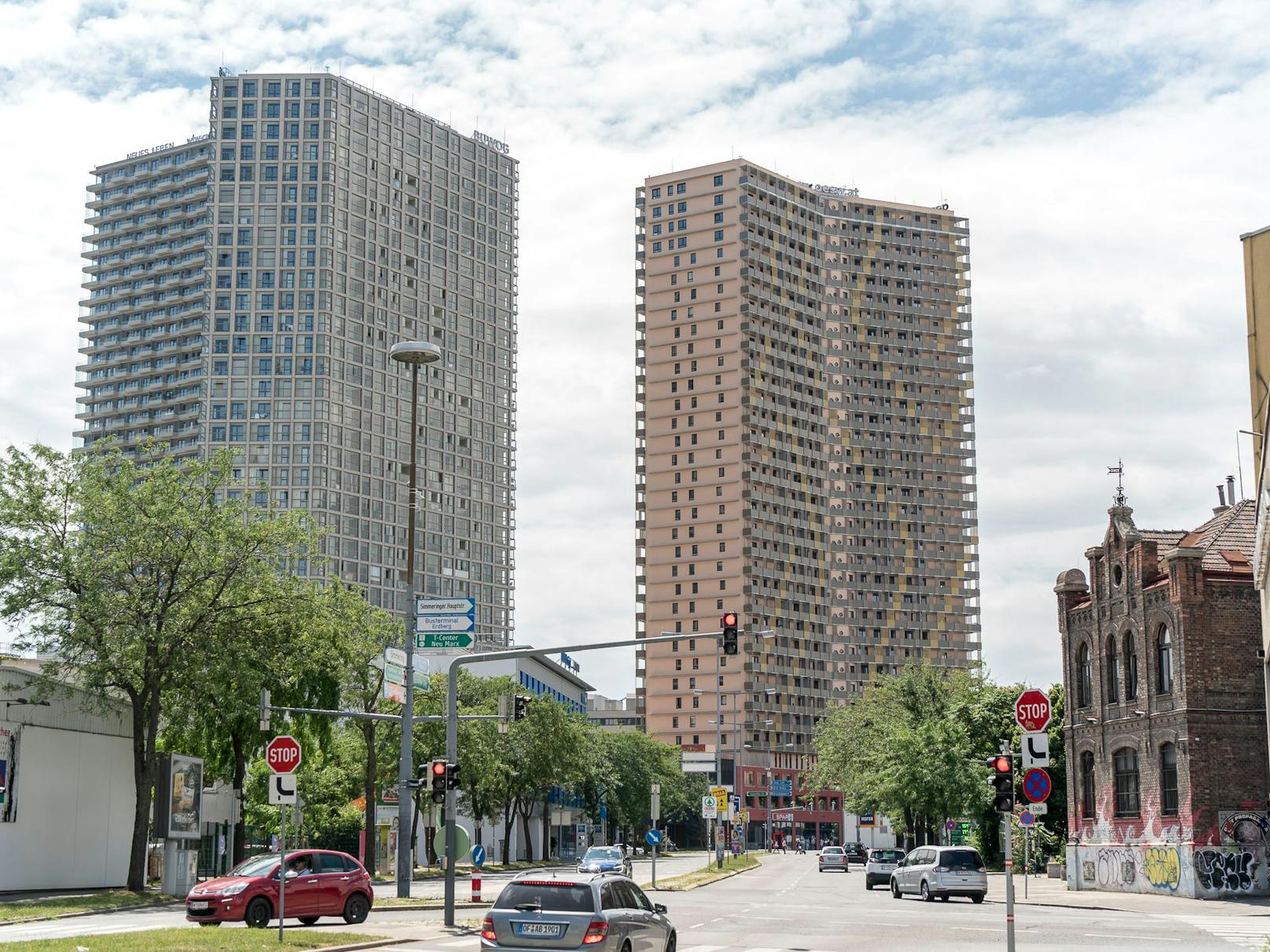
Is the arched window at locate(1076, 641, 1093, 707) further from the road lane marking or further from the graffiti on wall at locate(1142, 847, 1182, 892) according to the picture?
the road lane marking

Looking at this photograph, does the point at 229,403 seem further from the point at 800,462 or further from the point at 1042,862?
the point at 1042,862

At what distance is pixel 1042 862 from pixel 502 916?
60833 millimetres

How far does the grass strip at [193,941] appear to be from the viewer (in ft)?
73.7

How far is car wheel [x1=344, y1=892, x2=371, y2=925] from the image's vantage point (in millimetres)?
31688

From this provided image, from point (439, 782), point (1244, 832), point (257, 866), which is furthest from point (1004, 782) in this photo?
point (1244, 832)

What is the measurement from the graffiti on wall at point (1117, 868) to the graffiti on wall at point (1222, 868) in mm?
4170

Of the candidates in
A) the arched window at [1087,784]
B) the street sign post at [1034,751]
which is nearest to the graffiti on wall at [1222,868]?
the arched window at [1087,784]

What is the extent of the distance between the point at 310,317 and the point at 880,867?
127618mm

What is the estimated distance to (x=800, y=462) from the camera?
187 metres

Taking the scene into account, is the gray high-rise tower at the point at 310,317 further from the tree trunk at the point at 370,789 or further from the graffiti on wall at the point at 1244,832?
the graffiti on wall at the point at 1244,832

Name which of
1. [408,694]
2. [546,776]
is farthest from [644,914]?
[546,776]

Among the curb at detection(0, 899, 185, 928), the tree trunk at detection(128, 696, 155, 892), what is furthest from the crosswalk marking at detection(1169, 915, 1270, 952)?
the tree trunk at detection(128, 696, 155, 892)

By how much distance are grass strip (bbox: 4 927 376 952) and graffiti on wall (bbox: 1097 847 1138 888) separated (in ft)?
111

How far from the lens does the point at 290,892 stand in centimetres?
3052
